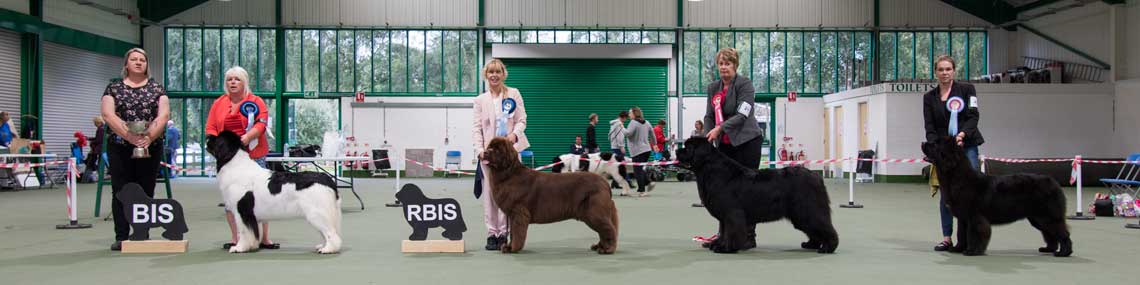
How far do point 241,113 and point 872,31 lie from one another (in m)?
18.8

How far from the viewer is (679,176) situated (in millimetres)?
17297

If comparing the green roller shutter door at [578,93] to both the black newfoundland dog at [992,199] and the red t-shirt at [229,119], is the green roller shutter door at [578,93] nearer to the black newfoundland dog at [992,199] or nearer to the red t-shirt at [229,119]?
the red t-shirt at [229,119]

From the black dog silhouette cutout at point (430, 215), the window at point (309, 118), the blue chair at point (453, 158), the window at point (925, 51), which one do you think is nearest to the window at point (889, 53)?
the window at point (925, 51)

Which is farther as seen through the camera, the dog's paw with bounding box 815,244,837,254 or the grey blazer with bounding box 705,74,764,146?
the grey blazer with bounding box 705,74,764,146

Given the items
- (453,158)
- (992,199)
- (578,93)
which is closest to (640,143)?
(992,199)

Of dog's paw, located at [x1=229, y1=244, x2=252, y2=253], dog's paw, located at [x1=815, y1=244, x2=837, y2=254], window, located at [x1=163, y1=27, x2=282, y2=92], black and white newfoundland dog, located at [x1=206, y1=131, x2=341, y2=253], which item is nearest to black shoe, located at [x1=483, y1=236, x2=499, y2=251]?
black and white newfoundland dog, located at [x1=206, y1=131, x2=341, y2=253]

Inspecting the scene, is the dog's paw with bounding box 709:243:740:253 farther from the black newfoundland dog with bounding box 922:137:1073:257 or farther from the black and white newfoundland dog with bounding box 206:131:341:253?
the black and white newfoundland dog with bounding box 206:131:341:253

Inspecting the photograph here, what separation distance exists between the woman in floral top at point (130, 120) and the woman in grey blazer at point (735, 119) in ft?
12.2

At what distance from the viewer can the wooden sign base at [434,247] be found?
17.5 ft

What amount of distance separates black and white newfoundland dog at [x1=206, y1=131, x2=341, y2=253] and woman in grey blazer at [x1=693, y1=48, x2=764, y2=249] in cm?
256

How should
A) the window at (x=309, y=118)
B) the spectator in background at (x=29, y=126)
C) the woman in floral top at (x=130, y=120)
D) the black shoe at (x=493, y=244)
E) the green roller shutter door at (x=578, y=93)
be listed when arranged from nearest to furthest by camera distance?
the woman in floral top at (x=130, y=120)
the black shoe at (x=493, y=244)
the spectator in background at (x=29, y=126)
the green roller shutter door at (x=578, y=93)
the window at (x=309, y=118)

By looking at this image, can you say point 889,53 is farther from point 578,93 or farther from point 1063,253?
point 1063,253

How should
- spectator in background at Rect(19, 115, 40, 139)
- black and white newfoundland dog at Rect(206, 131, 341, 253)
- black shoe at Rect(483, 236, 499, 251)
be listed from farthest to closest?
1. spectator in background at Rect(19, 115, 40, 139)
2. black shoe at Rect(483, 236, 499, 251)
3. black and white newfoundland dog at Rect(206, 131, 341, 253)

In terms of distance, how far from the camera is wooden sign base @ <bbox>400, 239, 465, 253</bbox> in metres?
5.32
